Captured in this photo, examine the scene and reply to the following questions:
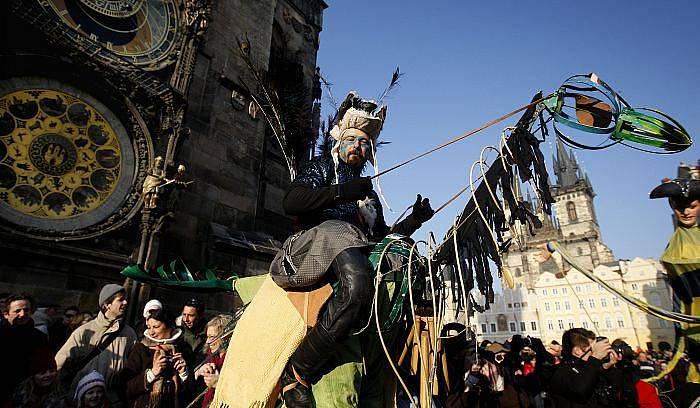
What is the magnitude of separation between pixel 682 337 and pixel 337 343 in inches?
95.0

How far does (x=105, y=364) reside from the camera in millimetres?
3473

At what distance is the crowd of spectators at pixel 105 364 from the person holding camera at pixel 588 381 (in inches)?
125

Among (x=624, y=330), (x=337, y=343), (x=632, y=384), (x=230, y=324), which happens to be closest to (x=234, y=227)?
(x=230, y=324)

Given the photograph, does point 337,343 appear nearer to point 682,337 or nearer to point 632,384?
point 682,337

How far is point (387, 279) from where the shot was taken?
2.54 meters

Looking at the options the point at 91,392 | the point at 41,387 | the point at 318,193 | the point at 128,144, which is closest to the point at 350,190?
the point at 318,193

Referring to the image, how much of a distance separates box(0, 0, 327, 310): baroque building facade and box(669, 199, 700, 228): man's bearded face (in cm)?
650

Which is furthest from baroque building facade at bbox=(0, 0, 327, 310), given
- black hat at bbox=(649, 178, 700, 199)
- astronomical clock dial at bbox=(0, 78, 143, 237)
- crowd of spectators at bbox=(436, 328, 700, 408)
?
black hat at bbox=(649, 178, 700, 199)

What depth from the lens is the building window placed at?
8788 cm

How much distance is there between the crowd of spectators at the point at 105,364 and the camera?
119 inches

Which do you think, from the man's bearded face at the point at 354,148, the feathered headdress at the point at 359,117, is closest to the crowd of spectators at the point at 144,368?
the man's bearded face at the point at 354,148

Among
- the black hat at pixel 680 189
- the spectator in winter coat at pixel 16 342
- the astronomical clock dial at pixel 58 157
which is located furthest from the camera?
the astronomical clock dial at pixel 58 157

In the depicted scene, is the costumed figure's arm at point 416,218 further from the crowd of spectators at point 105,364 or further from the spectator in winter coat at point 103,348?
the spectator in winter coat at point 103,348

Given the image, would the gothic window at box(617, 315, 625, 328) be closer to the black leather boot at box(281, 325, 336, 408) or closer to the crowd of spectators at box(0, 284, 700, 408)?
the crowd of spectators at box(0, 284, 700, 408)
